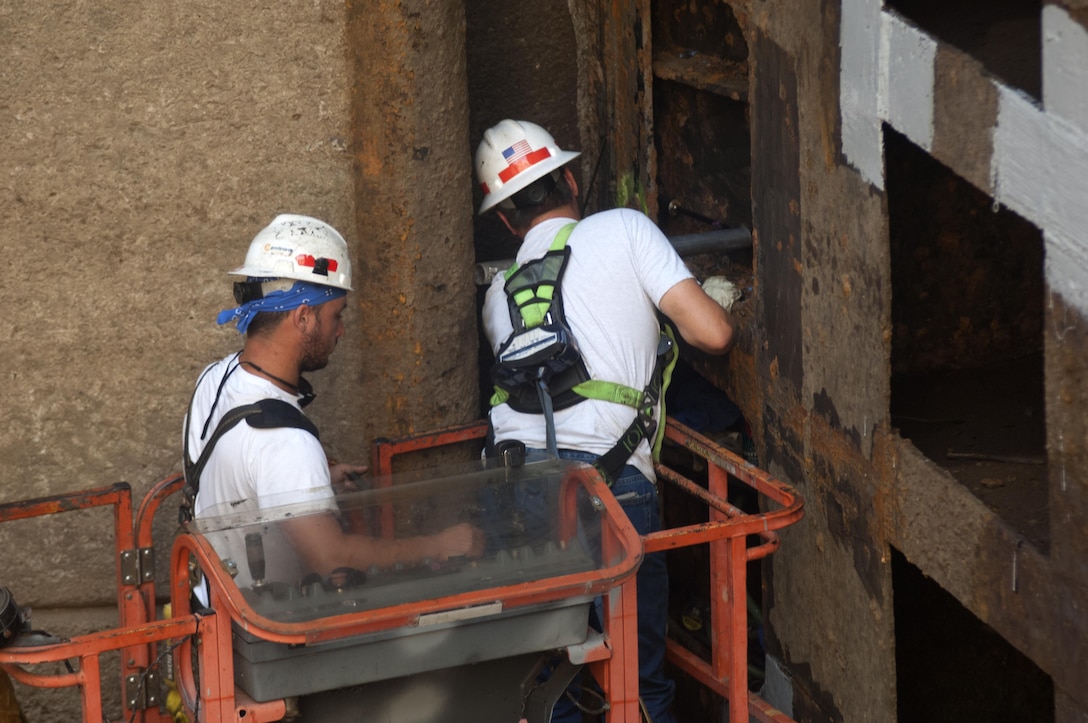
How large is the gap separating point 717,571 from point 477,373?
136 centimetres

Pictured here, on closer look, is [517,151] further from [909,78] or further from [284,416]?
[909,78]

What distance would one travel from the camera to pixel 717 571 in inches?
140

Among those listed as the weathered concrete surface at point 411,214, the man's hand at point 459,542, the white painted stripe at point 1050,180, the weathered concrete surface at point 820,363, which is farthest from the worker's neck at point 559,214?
the white painted stripe at point 1050,180

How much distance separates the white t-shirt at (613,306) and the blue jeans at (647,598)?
0.05m

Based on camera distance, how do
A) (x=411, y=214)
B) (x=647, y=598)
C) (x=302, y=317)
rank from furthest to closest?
(x=411, y=214)
(x=647, y=598)
(x=302, y=317)

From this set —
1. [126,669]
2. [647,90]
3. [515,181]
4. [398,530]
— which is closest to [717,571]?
[398,530]

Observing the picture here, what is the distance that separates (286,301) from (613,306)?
93 cm

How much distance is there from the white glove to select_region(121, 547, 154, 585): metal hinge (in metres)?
1.84

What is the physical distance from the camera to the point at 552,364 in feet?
12.7

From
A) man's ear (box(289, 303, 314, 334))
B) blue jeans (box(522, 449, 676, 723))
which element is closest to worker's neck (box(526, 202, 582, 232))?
blue jeans (box(522, 449, 676, 723))

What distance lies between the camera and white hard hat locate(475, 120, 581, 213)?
4.20 meters

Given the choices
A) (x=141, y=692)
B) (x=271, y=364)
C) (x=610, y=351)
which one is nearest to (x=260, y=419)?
(x=271, y=364)

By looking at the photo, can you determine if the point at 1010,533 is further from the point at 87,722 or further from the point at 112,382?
the point at 112,382

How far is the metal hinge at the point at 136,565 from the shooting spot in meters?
3.84
